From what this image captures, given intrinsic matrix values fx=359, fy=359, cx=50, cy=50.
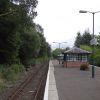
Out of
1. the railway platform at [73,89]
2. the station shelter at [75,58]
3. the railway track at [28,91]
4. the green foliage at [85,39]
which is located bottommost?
the railway track at [28,91]

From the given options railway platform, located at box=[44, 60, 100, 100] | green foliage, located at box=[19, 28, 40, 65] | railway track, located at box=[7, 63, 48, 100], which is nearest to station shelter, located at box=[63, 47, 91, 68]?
green foliage, located at box=[19, 28, 40, 65]

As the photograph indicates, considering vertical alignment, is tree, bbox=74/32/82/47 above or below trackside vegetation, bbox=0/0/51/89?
above

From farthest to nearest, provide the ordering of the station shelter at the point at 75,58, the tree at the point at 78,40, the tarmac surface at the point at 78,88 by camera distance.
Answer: the tree at the point at 78,40 < the station shelter at the point at 75,58 < the tarmac surface at the point at 78,88

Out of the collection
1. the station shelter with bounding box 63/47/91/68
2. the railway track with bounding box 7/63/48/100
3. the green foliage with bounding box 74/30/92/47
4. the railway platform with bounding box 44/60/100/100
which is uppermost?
the green foliage with bounding box 74/30/92/47

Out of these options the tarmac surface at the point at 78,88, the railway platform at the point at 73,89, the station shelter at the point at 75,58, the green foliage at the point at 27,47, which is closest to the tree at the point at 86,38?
the station shelter at the point at 75,58

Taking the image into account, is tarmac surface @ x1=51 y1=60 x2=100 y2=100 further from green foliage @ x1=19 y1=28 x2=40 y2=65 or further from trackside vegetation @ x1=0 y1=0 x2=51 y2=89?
green foliage @ x1=19 y1=28 x2=40 y2=65

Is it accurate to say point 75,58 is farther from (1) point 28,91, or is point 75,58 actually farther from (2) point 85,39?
(2) point 85,39

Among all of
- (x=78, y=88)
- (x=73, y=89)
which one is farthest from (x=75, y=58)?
(x=73, y=89)

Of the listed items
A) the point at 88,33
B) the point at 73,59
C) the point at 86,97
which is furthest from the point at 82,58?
the point at 88,33

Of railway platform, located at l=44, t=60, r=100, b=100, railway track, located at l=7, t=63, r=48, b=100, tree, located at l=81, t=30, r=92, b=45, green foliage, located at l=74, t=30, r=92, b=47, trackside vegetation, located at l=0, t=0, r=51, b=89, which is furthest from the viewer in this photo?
tree, located at l=81, t=30, r=92, b=45

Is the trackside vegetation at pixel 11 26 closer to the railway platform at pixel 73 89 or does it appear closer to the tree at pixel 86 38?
the railway platform at pixel 73 89

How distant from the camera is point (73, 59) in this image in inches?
2601

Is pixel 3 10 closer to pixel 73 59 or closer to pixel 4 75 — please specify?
pixel 4 75

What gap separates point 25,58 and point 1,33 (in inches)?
888
